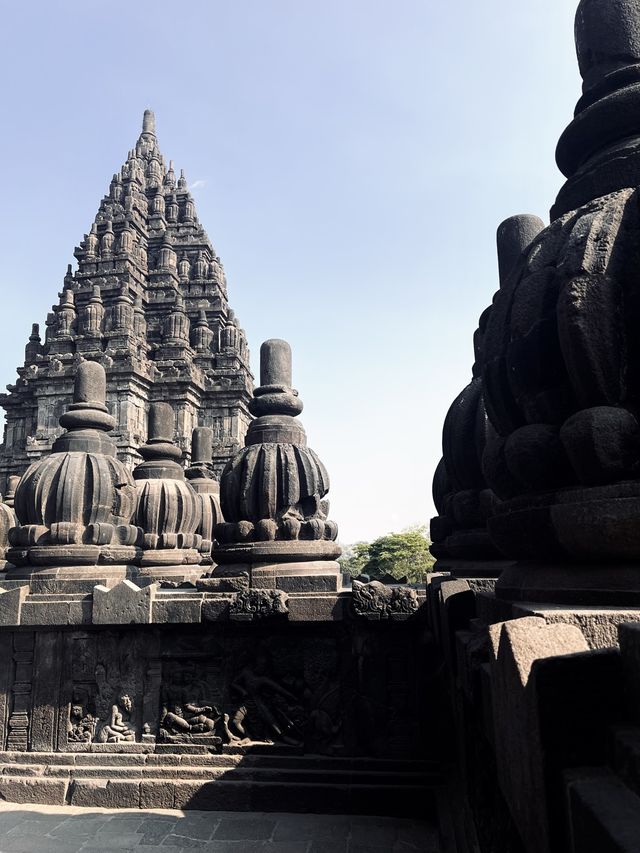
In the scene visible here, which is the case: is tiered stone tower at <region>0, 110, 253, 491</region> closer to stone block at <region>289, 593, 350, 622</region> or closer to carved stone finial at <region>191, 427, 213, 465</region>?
carved stone finial at <region>191, 427, 213, 465</region>

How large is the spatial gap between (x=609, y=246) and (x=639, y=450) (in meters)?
0.76

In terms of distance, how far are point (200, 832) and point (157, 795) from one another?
72 cm

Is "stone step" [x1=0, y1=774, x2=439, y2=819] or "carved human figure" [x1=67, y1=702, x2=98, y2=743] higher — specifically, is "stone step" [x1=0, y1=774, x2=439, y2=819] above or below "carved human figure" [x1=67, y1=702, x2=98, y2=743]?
below

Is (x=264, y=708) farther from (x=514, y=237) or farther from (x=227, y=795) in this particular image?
(x=514, y=237)

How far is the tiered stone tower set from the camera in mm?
32156

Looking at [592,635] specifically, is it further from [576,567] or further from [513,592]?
[513,592]

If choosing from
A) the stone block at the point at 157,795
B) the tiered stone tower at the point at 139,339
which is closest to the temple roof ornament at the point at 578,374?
the stone block at the point at 157,795

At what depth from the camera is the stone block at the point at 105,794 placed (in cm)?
561

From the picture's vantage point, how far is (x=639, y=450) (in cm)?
212

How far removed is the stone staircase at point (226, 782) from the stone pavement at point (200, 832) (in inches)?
3.4

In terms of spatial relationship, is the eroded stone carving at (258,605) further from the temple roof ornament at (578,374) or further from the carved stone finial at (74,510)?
the temple roof ornament at (578,374)

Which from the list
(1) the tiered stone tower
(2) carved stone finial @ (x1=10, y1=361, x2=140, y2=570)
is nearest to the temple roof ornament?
(2) carved stone finial @ (x1=10, y1=361, x2=140, y2=570)

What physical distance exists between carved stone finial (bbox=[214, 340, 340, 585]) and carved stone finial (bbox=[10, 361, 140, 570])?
4.94ft

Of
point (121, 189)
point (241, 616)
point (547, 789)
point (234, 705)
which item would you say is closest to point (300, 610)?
point (241, 616)
